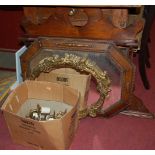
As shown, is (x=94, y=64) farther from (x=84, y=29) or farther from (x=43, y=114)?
(x=43, y=114)

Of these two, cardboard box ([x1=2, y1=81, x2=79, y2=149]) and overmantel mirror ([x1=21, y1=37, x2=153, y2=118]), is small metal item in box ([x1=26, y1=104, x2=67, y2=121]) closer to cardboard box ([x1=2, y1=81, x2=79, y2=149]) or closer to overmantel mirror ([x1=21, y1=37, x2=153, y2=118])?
cardboard box ([x1=2, y1=81, x2=79, y2=149])

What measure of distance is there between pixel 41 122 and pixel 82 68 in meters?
0.43

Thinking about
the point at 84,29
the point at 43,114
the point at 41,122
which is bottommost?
the point at 43,114

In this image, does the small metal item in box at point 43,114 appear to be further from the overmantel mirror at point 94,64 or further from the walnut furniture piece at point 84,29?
the walnut furniture piece at point 84,29

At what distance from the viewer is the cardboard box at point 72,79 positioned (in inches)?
73.2

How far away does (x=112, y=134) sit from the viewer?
1.83 m

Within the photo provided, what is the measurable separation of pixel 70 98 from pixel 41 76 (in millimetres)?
283

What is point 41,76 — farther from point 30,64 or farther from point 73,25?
point 73,25

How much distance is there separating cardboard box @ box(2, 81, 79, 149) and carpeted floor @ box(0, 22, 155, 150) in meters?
0.08

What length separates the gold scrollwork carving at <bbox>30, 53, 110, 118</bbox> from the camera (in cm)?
172

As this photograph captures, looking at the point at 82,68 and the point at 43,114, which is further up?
the point at 82,68

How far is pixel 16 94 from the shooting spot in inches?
68.5

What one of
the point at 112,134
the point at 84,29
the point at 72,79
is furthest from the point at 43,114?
the point at 84,29

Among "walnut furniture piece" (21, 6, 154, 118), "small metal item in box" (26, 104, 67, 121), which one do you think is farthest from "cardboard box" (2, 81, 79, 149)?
"walnut furniture piece" (21, 6, 154, 118)
